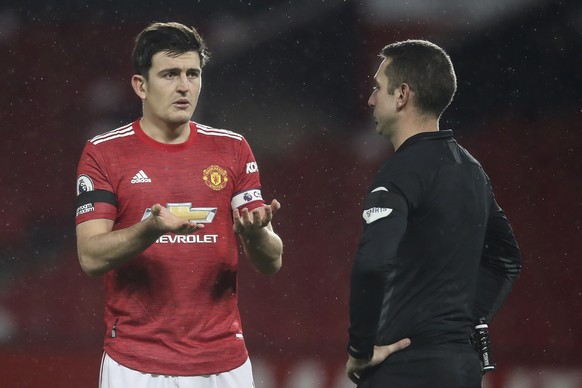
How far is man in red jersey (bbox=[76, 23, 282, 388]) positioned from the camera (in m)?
2.48

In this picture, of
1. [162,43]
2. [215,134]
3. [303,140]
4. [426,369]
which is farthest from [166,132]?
[303,140]

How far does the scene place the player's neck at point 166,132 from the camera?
2625 millimetres

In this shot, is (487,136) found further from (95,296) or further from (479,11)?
(95,296)

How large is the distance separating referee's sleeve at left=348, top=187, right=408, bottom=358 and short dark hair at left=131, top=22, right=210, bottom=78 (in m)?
0.78

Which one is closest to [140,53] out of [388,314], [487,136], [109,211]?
[109,211]

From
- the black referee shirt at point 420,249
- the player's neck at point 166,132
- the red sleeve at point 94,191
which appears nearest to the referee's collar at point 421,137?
the black referee shirt at point 420,249

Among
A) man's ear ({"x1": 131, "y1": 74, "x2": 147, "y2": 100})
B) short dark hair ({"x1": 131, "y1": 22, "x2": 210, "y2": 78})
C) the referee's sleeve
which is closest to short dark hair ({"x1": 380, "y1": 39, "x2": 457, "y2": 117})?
the referee's sleeve

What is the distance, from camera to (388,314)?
2.24 meters

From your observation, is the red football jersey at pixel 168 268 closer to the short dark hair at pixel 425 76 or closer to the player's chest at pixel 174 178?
the player's chest at pixel 174 178

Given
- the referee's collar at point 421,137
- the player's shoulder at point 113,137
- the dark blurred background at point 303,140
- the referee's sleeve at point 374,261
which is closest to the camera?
the referee's sleeve at point 374,261

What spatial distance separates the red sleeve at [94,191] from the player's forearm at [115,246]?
0.07 meters

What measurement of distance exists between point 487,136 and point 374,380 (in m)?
3.41

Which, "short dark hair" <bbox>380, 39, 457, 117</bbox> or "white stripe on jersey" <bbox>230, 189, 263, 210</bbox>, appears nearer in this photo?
"short dark hair" <bbox>380, 39, 457, 117</bbox>

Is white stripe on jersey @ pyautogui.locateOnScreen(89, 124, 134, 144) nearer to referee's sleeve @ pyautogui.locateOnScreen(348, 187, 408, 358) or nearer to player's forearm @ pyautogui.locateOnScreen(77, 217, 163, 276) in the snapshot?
player's forearm @ pyautogui.locateOnScreen(77, 217, 163, 276)
